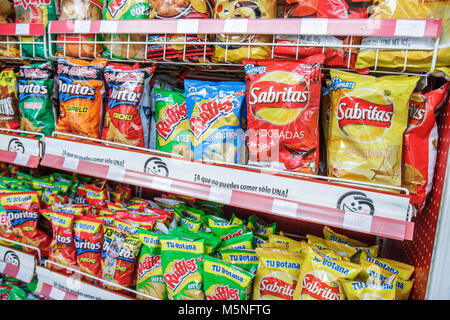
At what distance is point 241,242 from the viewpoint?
1156mm

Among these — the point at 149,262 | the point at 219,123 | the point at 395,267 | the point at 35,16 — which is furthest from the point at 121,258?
the point at 35,16

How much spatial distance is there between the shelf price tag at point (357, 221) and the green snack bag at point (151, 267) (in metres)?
0.74

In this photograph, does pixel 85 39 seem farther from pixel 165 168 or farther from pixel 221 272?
pixel 221 272

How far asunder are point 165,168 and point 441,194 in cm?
88

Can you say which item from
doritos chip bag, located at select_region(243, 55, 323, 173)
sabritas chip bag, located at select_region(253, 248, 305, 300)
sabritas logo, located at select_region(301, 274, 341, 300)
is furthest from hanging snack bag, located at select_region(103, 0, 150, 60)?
sabritas logo, located at select_region(301, 274, 341, 300)

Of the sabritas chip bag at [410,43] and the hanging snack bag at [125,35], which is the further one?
the hanging snack bag at [125,35]

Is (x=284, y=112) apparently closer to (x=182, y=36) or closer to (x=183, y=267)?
(x=182, y=36)

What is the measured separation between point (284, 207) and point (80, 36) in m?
1.13

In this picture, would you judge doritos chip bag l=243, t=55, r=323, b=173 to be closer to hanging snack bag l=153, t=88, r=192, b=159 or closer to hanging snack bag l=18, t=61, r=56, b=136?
hanging snack bag l=153, t=88, r=192, b=159

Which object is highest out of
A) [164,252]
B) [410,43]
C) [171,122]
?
[410,43]

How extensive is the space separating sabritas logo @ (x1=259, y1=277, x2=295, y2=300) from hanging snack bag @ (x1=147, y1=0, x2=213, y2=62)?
831 millimetres

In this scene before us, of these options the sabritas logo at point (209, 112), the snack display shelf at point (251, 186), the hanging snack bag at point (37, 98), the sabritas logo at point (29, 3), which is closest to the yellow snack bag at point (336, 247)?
the snack display shelf at point (251, 186)

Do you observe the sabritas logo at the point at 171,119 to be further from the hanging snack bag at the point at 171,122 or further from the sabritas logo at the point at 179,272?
the sabritas logo at the point at 179,272

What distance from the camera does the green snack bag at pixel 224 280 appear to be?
41.6 inches
